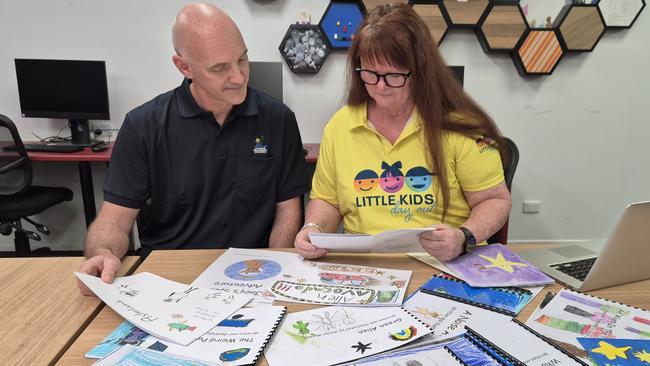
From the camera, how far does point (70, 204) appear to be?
11.0 feet

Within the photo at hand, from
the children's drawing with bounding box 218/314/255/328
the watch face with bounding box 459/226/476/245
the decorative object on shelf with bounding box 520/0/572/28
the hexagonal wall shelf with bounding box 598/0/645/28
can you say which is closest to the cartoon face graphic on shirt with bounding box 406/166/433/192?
the watch face with bounding box 459/226/476/245

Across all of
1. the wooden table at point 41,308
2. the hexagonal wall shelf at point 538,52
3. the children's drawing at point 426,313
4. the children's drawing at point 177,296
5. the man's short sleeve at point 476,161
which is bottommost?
the wooden table at point 41,308

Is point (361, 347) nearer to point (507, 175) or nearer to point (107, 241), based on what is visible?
point (107, 241)

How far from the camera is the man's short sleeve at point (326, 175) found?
1455 millimetres

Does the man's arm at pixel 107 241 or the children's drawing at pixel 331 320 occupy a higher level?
the man's arm at pixel 107 241

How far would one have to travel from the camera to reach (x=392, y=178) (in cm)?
136

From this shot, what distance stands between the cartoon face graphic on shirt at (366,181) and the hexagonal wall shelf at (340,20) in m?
1.82

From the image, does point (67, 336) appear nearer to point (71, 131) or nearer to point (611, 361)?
point (611, 361)

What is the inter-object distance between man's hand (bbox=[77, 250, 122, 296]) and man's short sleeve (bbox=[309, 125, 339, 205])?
646 millimetres

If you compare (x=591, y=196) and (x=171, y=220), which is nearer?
(x=171, y=220)

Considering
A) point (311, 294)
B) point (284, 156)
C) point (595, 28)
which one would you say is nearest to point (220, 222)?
point (284, 156)

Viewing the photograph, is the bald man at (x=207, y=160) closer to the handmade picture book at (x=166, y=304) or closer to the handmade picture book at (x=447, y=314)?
the handmade picture book at (x=166, y=304)

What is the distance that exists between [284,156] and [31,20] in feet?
8.23

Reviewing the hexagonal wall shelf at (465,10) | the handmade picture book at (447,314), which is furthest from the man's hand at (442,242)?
the hexagonal wall shelf at (465,10)
